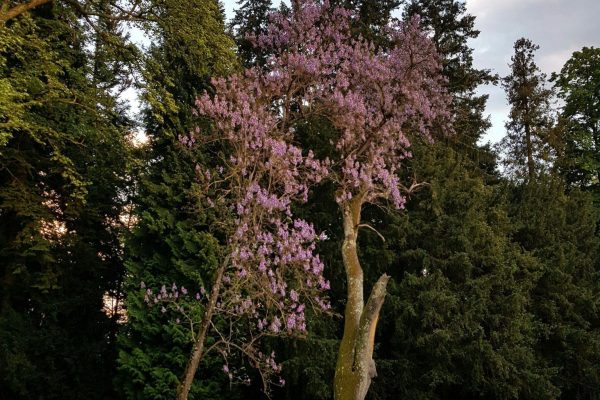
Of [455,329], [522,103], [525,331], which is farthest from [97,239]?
[522,103]

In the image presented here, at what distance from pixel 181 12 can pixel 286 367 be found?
305 inches

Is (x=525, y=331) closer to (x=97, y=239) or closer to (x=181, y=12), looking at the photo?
(x=181, y=12)

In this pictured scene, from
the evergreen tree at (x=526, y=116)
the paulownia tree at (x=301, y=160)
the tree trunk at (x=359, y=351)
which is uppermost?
the evergreen tree at (x=526, y=116)

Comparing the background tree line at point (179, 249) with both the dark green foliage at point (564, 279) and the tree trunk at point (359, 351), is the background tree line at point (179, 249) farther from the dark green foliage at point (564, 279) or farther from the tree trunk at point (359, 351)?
the tree trunk at point (359, 351)

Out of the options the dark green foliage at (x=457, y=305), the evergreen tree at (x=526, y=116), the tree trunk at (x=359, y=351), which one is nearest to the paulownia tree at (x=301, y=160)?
the tree trunk at (x=359, y=351)

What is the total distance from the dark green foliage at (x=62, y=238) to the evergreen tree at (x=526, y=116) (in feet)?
57.6

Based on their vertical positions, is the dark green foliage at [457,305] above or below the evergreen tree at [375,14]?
below

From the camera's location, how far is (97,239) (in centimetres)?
1512

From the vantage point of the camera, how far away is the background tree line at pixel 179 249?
30.2 feet

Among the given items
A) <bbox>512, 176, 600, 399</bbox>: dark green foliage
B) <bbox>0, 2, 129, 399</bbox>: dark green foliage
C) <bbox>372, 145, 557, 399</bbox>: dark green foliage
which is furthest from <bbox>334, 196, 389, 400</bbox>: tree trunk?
<bbox>512, 176, 600, 399</bbox>: dark green foliage

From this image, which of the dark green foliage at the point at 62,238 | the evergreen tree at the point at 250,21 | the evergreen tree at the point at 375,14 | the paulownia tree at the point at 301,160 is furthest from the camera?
the evergreen tree at the point at 250,21

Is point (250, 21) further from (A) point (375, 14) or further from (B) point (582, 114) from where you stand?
(B) point (582, 114)

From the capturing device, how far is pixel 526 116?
68.7 feet

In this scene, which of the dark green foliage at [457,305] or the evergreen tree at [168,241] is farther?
the dark green foliage at [457,305]
